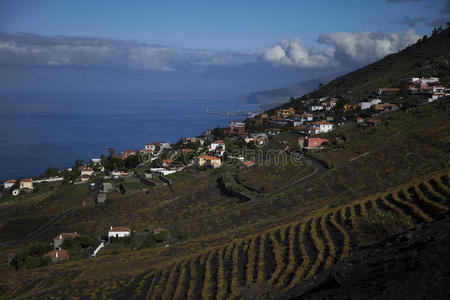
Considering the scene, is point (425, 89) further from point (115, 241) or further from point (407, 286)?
point (407, 286)

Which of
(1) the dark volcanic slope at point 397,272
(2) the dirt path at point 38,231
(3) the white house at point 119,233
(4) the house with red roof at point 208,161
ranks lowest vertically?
(2) the dirt path at point 38,231

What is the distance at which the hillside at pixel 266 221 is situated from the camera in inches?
416

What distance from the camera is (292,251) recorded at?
12773mm

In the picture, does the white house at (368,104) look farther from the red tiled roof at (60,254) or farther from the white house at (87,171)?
the red tiled roof at (60,254)

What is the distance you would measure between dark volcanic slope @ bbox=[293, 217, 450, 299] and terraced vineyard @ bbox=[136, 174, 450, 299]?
1059mm

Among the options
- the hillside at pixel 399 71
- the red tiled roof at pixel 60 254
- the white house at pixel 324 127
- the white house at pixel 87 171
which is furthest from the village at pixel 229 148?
the red tiled roof at pixel 60 254

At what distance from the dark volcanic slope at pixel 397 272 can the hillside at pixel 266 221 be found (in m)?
0.05

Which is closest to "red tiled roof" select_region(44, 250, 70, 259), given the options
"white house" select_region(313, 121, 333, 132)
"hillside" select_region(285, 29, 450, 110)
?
"white house" select_region(313, 121, 333, 132)

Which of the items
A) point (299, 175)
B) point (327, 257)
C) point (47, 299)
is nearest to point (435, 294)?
point (327, 257)

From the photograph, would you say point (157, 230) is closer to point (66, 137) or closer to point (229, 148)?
point (229, 148)

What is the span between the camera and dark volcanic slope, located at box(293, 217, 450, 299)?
7.43m

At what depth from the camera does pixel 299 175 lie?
26.7m

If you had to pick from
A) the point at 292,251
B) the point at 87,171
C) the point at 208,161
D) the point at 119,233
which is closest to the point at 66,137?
the point at 87,171

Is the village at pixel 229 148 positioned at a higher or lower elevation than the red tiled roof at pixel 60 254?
higher
